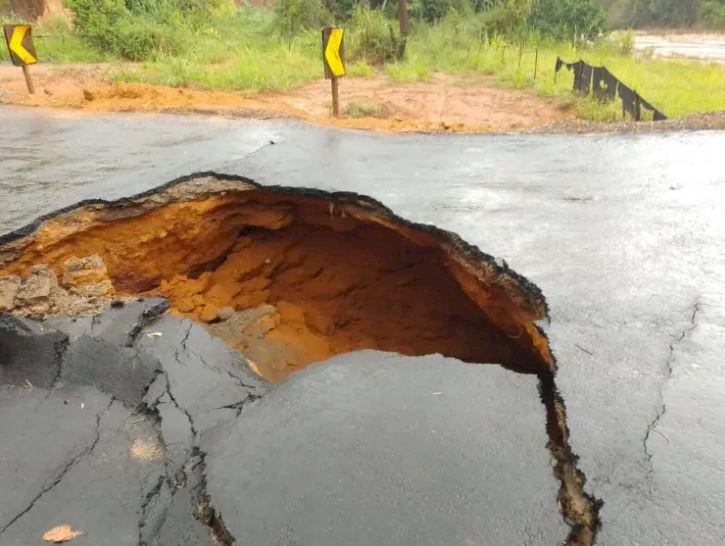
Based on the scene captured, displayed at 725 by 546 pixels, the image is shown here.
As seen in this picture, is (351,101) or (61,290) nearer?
(61,290)

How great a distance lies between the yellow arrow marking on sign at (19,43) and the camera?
9.05m

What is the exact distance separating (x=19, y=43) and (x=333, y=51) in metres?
5.18

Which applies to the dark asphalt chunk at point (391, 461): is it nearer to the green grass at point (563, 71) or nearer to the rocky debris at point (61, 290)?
the rocky debris at point (61, 290)

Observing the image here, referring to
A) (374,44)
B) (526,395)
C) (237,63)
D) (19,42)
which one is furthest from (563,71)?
(526,395)

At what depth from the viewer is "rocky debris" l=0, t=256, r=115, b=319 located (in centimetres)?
351

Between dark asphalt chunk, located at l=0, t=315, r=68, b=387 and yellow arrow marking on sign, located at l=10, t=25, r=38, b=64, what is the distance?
7.47 meters

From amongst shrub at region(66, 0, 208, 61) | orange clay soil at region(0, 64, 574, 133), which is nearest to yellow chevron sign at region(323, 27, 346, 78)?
orange clay soil at region(0, 64, 574, 133)

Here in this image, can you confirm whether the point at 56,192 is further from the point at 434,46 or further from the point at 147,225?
the point at 434,46

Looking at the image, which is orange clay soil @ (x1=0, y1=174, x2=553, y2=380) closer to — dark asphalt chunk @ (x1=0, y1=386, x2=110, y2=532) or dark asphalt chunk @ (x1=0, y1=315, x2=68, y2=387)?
dark asphalt chunk @ (x1=0, y1=315, x2=68, y2=387)

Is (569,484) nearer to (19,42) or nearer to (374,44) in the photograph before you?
(19,42)

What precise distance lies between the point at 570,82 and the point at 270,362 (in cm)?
882

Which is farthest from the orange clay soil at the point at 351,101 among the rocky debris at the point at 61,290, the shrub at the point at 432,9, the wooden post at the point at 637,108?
the shrub at the point at 432,9

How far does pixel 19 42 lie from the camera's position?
9125mm

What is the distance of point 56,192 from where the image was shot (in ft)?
14.6
